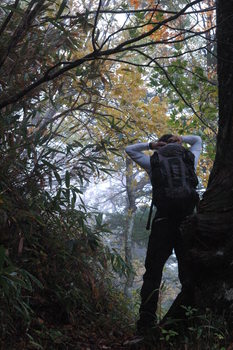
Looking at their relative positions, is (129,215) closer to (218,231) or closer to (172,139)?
(172,139)

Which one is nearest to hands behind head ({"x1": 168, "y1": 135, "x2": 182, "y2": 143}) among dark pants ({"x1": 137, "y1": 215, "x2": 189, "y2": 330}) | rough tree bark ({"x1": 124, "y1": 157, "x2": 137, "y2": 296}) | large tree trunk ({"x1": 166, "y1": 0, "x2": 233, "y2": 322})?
large tree trunk ({"x1": 166, "y1": 0, "x2": 233, "y2": 322})

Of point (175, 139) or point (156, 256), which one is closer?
point (156, 256)

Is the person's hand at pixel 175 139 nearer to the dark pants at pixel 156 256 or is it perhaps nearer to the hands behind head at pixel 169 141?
the hands behind head at pixel 169 141

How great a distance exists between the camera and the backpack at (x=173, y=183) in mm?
3682

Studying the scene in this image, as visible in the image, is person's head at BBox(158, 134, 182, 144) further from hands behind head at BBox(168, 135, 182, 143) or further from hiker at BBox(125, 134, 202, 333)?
hiker at BBox(125, 134, 202, 333)

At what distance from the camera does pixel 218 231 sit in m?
→ 3.13

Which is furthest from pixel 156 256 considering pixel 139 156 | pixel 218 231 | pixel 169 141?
pixel 169 141

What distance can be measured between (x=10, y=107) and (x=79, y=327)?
2.47 meters

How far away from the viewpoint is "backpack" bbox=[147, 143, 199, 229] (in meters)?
3.68

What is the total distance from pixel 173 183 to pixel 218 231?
76cm

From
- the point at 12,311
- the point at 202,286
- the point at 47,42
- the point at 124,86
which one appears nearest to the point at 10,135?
the point at 47,42

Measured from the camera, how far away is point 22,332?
332cm

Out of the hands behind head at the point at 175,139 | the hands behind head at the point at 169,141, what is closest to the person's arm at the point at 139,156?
the hands behind head at the point at 169,141

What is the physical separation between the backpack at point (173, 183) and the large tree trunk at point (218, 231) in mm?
199
